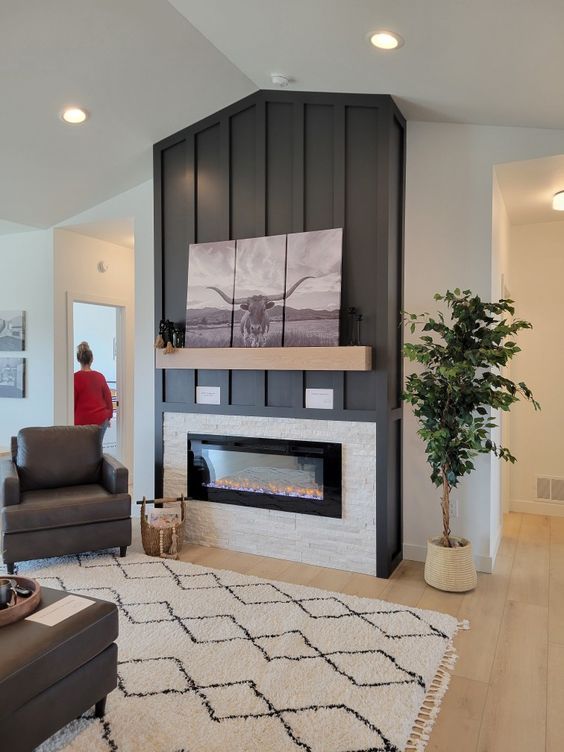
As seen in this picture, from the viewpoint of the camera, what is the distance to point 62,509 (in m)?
3.70

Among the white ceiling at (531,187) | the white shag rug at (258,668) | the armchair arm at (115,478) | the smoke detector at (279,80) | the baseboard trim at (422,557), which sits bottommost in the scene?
the white shag rug at (258,668)

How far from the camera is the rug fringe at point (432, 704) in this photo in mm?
2088

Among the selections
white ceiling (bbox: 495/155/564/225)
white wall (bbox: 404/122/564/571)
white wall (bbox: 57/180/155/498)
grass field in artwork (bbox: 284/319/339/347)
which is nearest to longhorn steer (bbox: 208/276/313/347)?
grass field in artwork (bbox: 284/319/339/347)

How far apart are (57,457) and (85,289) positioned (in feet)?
7.48

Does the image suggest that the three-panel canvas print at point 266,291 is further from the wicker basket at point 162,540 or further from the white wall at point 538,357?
the white wall at point 538,357

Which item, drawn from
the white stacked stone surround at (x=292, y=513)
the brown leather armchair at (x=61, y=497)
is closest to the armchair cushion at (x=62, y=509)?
the brown leather armchair at (x=61, y=497)

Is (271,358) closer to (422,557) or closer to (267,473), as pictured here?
(267,473)

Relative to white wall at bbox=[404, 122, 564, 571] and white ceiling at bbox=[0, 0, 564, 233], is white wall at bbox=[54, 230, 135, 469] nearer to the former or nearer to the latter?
white ceiling at bbox=[0, 0, 564, 233]

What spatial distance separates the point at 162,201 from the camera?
4465mm

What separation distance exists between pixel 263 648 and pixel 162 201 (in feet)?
10.6

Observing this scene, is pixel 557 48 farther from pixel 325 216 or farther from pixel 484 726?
pixel 484 726

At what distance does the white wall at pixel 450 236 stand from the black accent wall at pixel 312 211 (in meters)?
0.10

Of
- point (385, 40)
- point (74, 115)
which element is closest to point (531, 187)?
point (385, 40)

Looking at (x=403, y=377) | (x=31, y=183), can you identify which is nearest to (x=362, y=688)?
(x=403, y=377)
